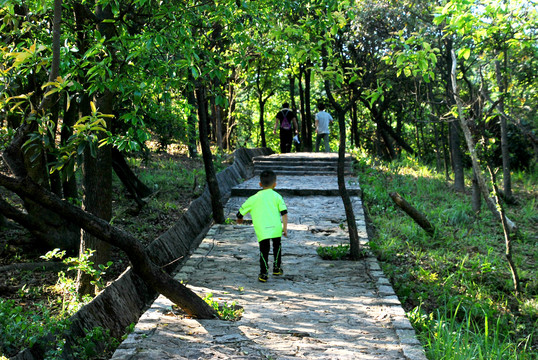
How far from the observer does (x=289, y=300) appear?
5.79 metres

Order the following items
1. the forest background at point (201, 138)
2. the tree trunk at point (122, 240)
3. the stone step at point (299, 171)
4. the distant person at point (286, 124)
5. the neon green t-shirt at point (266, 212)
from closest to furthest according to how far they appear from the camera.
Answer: the tree trunk at point (122, 240)
the forest background at point (201, 138)
the neon green t-shirt at point (266, 212)
the stone step at point (299, 171)
the distant person at point (286, 124)

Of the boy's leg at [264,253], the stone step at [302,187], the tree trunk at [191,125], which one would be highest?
the tree trunk at [191,125]

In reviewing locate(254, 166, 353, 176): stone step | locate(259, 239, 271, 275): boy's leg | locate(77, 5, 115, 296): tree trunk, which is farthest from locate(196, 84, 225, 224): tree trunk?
locate(254, 166, 353, 176): stone step

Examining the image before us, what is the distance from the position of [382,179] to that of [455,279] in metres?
6.83

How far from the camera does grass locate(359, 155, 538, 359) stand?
522cm

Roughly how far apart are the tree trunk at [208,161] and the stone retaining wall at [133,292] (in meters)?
0.41

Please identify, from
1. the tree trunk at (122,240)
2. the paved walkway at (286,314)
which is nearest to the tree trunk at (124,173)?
the paved walkway at (286,314)

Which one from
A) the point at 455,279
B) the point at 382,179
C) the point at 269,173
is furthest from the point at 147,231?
the point at 382,179

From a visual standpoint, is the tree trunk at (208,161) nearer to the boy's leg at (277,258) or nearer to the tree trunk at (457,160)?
the boy's leg at (277,258)

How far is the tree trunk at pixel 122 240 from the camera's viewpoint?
13.3ft

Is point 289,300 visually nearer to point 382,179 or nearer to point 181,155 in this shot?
point 382,179

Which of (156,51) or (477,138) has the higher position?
(156,51)

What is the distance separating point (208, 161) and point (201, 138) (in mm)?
476

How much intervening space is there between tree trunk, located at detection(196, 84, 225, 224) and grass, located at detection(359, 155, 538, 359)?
120 inches
